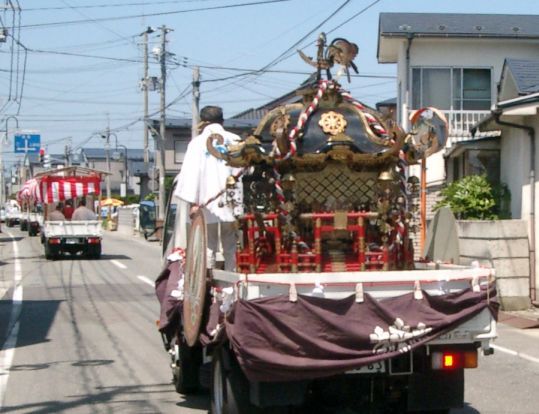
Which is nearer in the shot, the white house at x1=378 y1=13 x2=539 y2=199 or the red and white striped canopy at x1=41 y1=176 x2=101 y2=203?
Result: the white house at x1=378 y1=13 x2=539 y2=199

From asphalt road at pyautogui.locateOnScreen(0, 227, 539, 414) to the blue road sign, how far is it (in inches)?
1199

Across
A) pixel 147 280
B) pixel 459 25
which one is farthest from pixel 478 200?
pixel 459 25

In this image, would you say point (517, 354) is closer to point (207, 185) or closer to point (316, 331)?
point (207, 185)

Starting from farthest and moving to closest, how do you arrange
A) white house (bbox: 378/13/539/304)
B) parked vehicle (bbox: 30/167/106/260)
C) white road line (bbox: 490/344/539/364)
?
parked vehicle (bbox: 30/167/106/260), white house (bbox: 378/13/539/304), white road line (bbox: 490/344/539/364)

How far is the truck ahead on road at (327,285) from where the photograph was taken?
541cm

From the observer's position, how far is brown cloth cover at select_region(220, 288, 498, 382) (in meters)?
5.32

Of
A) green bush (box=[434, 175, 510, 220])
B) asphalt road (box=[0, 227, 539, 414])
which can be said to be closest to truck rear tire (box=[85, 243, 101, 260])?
asphalt road (box=[0, 227, 539, 414])

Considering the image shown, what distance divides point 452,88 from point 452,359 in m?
21.7

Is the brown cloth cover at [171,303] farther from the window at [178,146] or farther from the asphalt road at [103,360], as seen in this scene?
the window at [178,146]

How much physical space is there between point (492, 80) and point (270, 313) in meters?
22.9

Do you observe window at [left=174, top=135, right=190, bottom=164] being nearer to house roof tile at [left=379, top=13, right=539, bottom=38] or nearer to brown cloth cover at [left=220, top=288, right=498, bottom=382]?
house roof tile at [left=379, top=13, right=539, bottom=38]

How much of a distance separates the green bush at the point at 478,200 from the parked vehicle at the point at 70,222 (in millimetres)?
16168

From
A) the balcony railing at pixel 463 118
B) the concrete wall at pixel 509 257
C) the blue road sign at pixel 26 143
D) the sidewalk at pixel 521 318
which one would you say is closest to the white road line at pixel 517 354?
the sidewalk at pixel 521 318

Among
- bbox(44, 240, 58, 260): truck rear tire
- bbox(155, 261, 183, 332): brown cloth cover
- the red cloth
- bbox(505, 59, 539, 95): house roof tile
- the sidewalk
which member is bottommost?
the sidewalk
